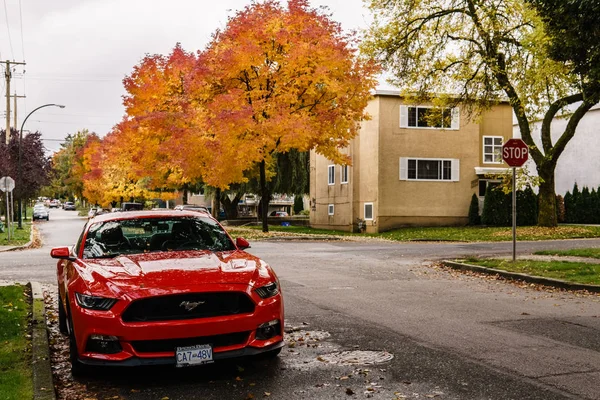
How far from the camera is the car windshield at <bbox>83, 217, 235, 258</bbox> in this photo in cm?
728

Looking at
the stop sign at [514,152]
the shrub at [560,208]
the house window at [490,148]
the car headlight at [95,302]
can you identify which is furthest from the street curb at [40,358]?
the shrub at [560,208]

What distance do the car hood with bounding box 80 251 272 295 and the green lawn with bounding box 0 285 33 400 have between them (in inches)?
39.5

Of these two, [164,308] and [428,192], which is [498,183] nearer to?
[428,192]

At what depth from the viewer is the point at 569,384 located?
577 cm

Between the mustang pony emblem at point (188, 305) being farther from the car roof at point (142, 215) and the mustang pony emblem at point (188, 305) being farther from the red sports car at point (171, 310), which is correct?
the car roof at point (142, 215)

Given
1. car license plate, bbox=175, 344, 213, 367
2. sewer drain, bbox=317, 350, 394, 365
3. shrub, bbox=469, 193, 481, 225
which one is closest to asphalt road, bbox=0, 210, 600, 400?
sewer drain, bbox=317, 350, 394, 365

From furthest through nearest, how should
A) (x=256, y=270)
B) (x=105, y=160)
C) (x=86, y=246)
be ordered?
(x=105, y=160) < (x=86, y=246) < (x=256, y=270)

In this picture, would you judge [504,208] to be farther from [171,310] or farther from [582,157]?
[171,310]

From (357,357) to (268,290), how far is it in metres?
1.31

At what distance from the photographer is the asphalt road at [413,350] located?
5703 millimetres

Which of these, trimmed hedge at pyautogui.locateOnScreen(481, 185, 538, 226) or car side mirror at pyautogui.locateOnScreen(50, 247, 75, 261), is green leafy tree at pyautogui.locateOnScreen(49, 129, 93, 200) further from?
car side mirror at pyautogui.locateOnScreen(50, 247, 75, 261)

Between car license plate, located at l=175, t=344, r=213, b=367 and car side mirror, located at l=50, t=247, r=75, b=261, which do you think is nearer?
car license plate, located at l=175, t=344, r=213, b=367

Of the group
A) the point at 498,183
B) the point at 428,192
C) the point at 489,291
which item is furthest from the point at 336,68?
the point at 489,291

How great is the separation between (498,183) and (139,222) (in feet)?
106
